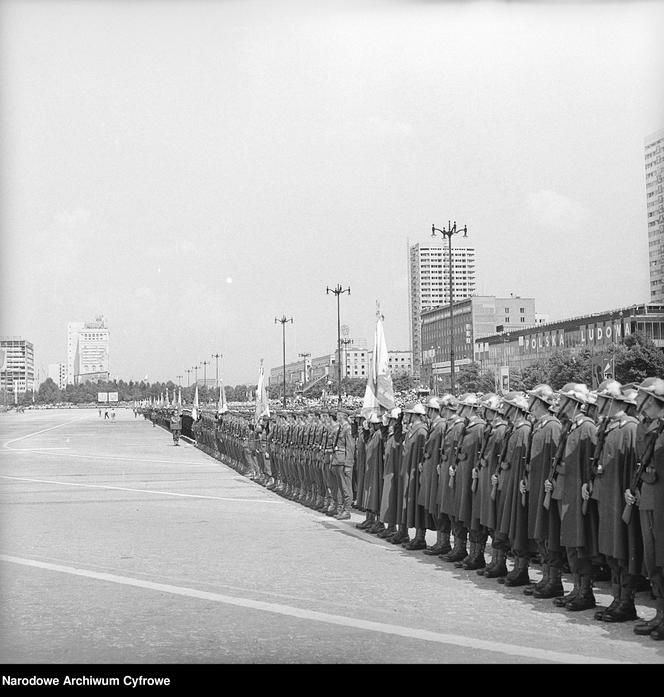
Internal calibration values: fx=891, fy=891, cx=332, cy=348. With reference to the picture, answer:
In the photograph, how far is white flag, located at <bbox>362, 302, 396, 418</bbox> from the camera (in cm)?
1445

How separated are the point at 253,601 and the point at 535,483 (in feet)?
10.3

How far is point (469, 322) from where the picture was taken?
146 metres

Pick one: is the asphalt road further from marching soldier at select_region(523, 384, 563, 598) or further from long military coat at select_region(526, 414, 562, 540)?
long military coat at select_region(526, 414, 562, 540)

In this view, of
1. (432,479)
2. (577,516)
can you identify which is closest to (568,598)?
(577,516)

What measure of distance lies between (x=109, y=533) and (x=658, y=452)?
899 centimetres

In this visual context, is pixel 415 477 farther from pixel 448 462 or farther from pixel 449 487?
pixel 449 487

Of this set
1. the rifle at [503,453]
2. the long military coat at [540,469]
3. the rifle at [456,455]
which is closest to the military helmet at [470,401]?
the rifle at [456,455]

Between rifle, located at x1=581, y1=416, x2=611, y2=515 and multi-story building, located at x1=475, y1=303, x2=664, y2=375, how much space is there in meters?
52.6

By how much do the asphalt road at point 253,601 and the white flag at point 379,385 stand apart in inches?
80.4

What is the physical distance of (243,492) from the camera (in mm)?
21297

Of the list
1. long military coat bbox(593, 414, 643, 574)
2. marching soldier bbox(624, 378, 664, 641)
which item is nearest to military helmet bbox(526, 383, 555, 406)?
long military coat bbox(593, 414, 643, 574)

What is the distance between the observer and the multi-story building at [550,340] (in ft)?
240

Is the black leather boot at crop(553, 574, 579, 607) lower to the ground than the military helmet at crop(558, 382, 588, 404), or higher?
lower
